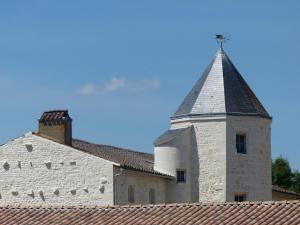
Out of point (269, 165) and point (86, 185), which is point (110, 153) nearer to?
point (86, 185)

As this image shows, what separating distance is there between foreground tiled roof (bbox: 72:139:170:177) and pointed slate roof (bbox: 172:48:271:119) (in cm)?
306

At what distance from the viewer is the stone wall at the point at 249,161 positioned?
55.6 metres

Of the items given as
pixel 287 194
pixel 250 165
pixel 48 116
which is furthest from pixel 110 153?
pixel 287 194

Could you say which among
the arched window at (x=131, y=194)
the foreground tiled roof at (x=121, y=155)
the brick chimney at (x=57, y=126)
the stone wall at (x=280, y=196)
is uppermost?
the brick chimney at (x=57, y=126)

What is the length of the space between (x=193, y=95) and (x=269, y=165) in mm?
5363

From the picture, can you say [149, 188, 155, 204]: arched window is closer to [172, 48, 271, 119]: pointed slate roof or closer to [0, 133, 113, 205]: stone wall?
[0, 133, 113, 205]: stone wall

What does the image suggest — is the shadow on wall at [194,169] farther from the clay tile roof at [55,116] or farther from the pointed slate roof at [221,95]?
the clay tile roof at [55,116]

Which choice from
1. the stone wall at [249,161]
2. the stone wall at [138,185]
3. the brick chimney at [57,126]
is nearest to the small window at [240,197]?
the stone wall at [249,161]

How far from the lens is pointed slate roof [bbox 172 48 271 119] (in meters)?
56.4

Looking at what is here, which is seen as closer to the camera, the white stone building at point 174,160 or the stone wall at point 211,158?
the white stone building at point 174,160

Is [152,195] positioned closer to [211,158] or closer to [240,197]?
[211,158]

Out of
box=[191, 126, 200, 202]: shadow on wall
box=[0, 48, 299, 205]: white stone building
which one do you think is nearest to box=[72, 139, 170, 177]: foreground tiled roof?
box=[0, 48, 299, 205]: white stone building

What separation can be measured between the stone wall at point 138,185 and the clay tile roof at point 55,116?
15.1 feet

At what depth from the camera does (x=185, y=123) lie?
56.7m
